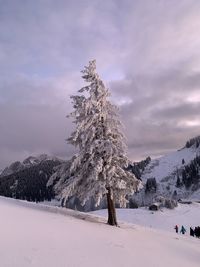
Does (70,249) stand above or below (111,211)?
below

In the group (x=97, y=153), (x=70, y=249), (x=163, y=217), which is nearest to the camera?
(x=70, y=249)

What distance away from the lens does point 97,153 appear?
1149 inches

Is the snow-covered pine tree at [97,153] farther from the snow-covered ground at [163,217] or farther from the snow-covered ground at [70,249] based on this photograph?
the snow-covered ground at [163,217]

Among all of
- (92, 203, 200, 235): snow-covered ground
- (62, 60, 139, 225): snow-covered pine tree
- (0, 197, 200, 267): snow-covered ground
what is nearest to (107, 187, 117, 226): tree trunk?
(62, 60, 139, 225): snow-covered pine tree

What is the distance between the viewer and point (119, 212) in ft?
298

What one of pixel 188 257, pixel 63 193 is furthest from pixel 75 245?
pixel 63 193

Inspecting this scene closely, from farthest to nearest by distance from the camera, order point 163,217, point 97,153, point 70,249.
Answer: point 163,217 → point 97,153 → point 70,249

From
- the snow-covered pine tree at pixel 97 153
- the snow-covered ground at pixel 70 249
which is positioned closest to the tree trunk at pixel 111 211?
the snow-covered pine tree at pixel 97 153

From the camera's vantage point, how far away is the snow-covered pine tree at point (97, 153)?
28000 mm

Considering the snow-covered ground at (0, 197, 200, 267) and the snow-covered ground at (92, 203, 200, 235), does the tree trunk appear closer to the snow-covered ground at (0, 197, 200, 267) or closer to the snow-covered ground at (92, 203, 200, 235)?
the snow-covered ground at (0, 197, 200, 267)

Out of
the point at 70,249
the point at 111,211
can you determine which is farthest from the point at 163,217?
the point at 70,249

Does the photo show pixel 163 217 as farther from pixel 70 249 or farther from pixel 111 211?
pixel 70 249

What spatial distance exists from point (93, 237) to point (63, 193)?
868 cm

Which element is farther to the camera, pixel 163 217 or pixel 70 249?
pixel 163 217
